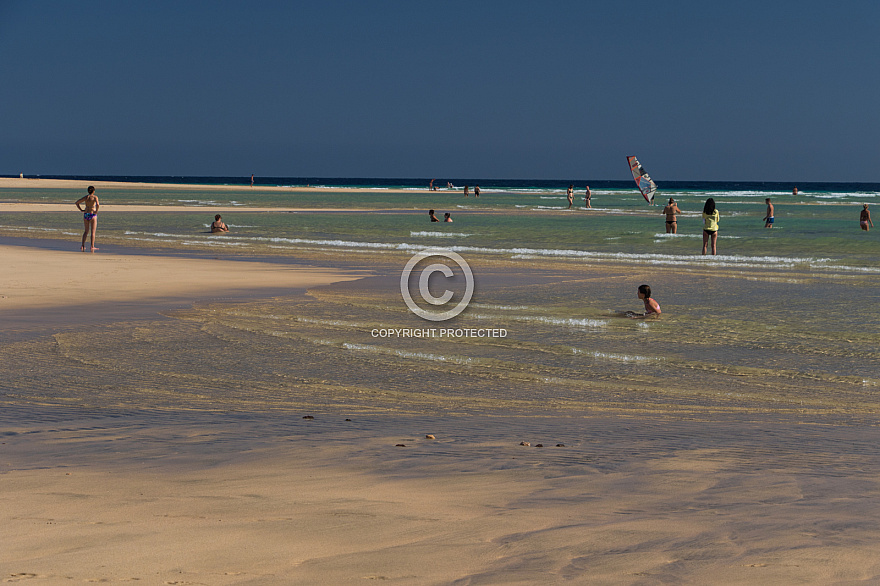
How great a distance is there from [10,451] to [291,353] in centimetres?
482

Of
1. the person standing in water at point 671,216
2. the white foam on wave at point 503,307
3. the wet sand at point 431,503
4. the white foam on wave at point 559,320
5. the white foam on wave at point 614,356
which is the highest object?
the person standing in water at point 671,216

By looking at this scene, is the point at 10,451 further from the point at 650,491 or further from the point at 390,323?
the point at 390,323

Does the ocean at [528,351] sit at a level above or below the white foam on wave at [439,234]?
below

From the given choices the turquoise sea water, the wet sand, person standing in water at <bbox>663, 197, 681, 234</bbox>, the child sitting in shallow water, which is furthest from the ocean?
person standing in water at <bbox>663, 197, 681, 234</bbox>

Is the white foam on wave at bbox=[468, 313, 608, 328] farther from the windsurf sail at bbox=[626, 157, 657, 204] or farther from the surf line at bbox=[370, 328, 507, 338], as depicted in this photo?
the windsurf sail at bbox=[626, 157, 657, 204]

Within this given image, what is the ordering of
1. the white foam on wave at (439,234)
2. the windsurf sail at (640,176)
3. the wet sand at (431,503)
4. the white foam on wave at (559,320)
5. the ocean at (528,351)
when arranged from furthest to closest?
the windsurf sail at (640,176)
the white foam on wave at (439,234)
the white foam on wave at (559,320)
the ocean at (528,351)
the wet sand at (431,503)

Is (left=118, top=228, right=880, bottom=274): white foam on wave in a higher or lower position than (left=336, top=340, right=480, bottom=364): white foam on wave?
higher

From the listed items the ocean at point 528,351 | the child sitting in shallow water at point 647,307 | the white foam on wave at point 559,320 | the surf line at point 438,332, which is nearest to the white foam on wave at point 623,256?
the ocean at point 528,351

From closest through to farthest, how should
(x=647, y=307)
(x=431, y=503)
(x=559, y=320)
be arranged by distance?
(x=431, y=503)
(x=559, y=320)
(x=647, y=307)

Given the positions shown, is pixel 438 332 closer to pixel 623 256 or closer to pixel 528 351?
pixel 528 351

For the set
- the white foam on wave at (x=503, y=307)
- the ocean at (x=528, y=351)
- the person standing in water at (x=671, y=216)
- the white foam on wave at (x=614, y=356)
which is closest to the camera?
the ocean at (x=528, y=351)

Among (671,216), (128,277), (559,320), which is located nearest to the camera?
(559,320)

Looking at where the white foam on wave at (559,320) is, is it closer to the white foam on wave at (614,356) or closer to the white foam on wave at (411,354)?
the white foam on wave at (614,356)

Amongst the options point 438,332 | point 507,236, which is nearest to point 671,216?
point 507,236
